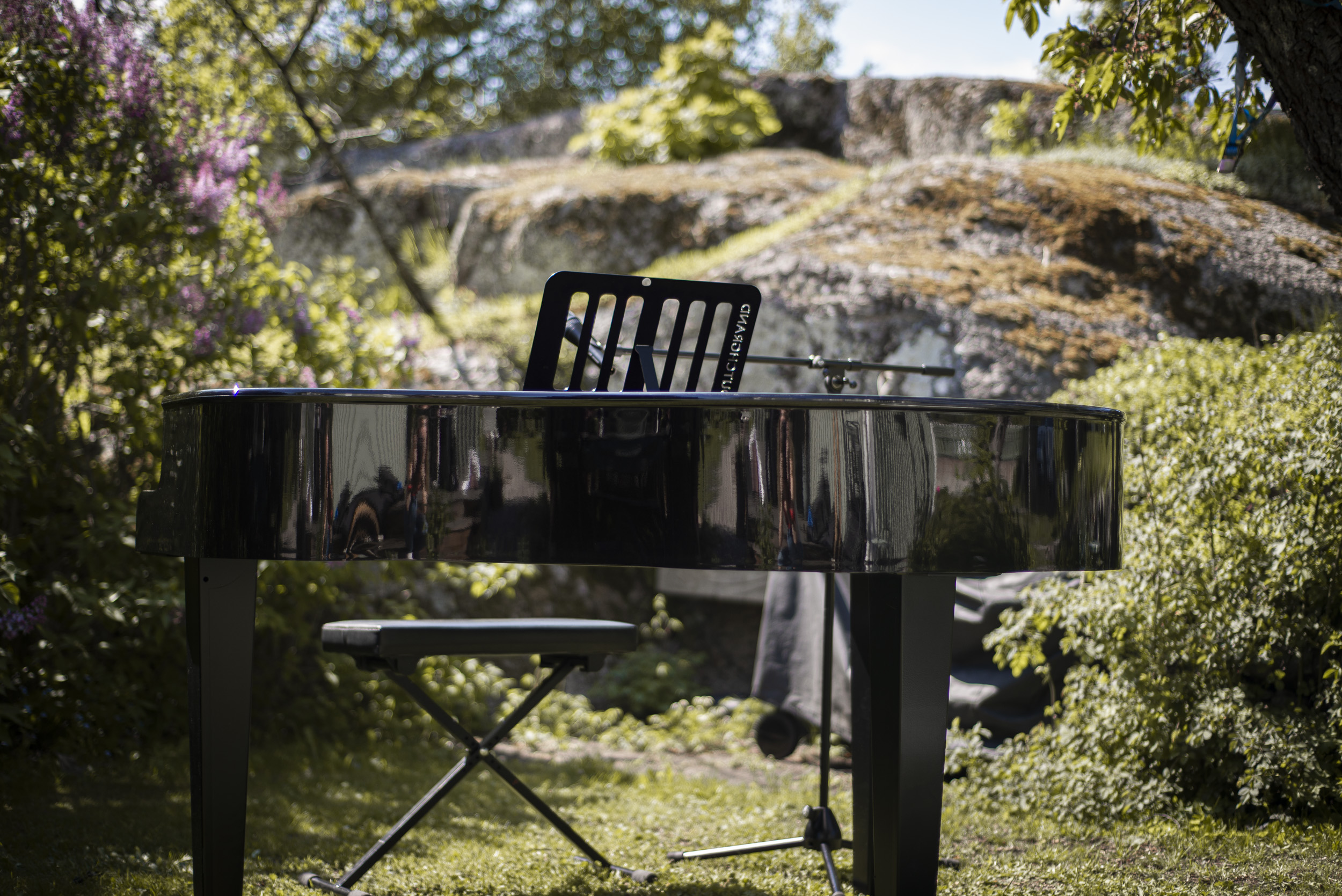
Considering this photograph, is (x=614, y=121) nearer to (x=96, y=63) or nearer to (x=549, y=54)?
(x=96, y=63)

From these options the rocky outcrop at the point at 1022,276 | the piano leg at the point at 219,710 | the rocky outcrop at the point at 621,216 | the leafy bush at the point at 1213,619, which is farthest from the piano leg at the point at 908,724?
the rocky outcrop at the point at 621,216

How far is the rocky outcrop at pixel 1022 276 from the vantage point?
436 centimetres

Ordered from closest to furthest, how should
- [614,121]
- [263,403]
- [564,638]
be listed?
[263,403] < [564,638] < [614,121]

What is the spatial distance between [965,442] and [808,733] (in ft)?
9.67

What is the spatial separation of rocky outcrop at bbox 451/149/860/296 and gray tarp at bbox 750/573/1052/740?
10.6ft

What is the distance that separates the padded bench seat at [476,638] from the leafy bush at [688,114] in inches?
245

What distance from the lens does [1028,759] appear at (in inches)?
135

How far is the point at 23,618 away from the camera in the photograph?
122 inches

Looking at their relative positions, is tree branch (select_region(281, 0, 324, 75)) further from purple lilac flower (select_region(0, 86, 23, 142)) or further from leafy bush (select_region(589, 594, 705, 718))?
leafy bush (select_region(589, 594, 705, 718))

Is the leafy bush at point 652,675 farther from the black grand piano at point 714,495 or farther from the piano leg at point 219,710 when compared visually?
the black grand piano at point 714,495

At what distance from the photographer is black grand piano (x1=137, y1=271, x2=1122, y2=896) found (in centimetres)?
175

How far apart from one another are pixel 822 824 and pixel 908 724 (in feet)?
4.10

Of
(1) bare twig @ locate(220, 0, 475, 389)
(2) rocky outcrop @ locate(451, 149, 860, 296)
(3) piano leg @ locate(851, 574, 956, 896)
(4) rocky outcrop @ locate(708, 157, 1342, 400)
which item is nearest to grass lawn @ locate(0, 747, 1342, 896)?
(3) piano leg @ locate(851, 574, 956, 896)

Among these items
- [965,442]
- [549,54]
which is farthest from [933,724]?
[549,54]
